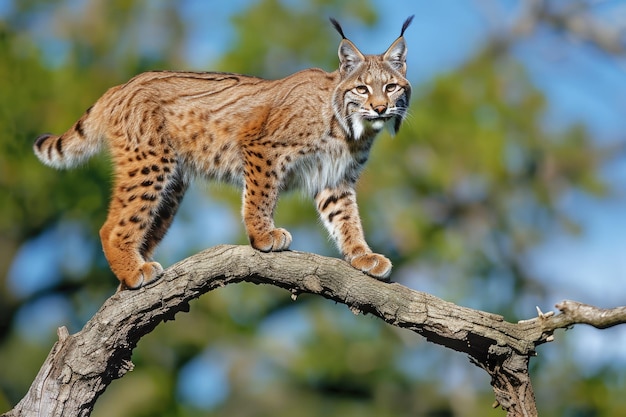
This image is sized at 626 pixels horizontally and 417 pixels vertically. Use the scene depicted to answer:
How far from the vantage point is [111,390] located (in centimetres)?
2406

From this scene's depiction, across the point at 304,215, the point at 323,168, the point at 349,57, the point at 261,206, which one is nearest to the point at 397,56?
the point at 349,57

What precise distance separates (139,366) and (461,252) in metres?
9.41

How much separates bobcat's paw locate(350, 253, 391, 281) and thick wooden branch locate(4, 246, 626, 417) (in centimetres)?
39

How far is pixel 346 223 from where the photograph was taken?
727 centimetres

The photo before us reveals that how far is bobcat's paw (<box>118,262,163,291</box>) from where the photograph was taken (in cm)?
645

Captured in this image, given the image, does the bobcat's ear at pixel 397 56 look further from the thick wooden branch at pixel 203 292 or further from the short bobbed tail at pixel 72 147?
the short bobbed tail at pixel 72 147

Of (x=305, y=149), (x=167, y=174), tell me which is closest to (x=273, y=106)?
(x=305, y=149)

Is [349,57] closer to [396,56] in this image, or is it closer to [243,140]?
[396,56]

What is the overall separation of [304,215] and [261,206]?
650 inches

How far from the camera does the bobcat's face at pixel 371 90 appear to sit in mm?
6941

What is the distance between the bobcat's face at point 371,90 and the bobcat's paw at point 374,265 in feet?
3.43

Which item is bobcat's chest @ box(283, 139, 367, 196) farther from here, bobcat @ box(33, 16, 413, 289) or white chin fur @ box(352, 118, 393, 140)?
white chin fur @ box(352, 118, 393, 140)

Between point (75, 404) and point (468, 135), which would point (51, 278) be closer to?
point (468, 135)

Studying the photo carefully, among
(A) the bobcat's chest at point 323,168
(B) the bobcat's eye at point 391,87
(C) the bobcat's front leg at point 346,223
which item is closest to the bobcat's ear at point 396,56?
(B) the bobcat's eye at point 391,87
